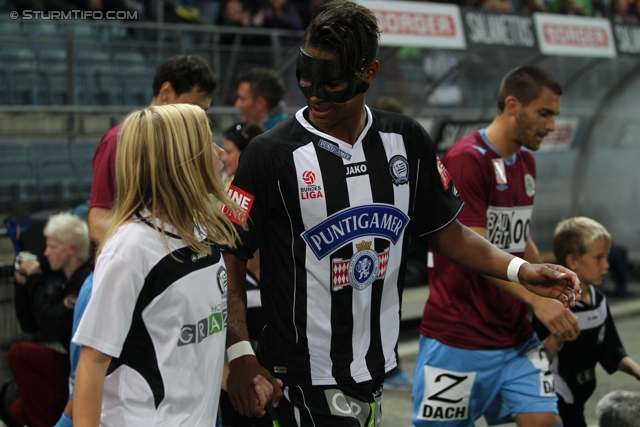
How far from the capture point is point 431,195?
2996 mm

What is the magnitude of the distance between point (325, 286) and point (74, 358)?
71.1 inches

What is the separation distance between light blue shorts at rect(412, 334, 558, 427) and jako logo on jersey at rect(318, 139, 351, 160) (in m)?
1.52

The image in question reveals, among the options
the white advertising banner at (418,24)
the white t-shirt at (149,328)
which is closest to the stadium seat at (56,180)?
the white advertising banner at (418,24)

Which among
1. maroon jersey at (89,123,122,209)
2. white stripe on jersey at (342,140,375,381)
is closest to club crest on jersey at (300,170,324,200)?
white stripe on jersey at (342,140,375,381)

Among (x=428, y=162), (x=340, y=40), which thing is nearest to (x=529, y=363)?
(x=428, y=162)

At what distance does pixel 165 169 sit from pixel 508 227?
2126 mm

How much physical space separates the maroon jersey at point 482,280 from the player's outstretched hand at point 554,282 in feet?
3.32

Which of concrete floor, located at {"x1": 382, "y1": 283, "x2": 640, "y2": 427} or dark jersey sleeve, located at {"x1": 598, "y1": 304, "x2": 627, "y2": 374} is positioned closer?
dark jersey sleeve, located at {"x1": 598, "y1": 304, "x2": 627, "y2": 374}

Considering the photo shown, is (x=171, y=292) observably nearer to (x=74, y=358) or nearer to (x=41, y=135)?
(x=74, y=358)

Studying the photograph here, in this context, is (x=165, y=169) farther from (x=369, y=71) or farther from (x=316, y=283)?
(x=369, y=71)

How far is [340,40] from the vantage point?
8.55ft

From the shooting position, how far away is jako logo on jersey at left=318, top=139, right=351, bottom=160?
2758mm

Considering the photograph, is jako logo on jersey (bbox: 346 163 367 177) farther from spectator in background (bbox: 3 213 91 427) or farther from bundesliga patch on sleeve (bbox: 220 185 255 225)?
spectator in background (bbox: 3 213 91 427)

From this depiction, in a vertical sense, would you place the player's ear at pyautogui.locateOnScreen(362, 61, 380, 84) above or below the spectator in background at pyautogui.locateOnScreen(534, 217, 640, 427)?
above
